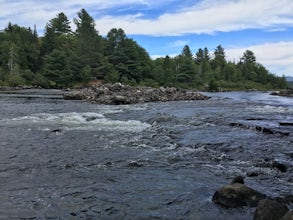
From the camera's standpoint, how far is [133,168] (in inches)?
522

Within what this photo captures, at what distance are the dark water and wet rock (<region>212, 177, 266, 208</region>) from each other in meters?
0.23

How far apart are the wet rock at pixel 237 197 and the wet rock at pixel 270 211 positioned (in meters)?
1.29

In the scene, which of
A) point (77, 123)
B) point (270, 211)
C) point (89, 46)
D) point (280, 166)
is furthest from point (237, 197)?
point (89, 46)

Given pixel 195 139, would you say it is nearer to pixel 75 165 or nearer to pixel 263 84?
pixel 75 165

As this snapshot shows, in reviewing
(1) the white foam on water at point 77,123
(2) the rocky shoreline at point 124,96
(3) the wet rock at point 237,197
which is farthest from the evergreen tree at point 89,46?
(3) the wet rock at point 237,197

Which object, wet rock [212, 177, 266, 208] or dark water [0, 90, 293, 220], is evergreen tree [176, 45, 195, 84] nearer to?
dark water [0, 90, 293, 220]

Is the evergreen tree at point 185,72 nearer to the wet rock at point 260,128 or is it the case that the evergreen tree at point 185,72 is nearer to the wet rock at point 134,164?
the wet rock at point 260,128

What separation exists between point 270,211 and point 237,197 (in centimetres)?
172

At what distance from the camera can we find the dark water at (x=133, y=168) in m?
9.51

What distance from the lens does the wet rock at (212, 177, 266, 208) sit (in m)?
9.48

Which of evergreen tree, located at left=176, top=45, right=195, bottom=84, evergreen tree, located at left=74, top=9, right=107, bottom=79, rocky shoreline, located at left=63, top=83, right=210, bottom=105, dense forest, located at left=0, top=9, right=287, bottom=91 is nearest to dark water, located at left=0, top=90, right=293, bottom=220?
rocky shoreline, located at left=63, top=83, right=210, bottom=105

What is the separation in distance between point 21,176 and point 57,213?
3.60 m

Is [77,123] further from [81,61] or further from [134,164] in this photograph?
[81,61]

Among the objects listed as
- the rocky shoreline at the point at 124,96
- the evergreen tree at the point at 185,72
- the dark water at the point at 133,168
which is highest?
the evergreen tree at the point at 185,72
